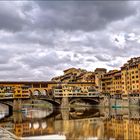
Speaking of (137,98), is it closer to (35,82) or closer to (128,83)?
(128,83)

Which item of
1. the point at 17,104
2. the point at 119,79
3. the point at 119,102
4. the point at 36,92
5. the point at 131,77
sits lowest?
the point at 17,104

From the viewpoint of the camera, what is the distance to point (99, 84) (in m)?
134

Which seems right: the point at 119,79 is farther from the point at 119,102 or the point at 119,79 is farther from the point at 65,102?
the point at 65,102

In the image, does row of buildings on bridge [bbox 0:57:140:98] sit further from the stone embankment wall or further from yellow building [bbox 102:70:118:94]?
the stone embankment wall

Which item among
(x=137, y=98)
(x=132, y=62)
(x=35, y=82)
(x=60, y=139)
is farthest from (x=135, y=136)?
(x=35, y=82)

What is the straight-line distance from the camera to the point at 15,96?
107 meters

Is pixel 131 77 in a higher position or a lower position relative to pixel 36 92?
higher

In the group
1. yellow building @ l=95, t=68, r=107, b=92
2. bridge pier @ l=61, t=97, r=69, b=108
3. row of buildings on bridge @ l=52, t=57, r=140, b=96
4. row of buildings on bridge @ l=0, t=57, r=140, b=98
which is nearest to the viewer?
bridge pier @ l=61, t=97, r=69, b=108

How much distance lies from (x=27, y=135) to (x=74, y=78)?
121470 mm

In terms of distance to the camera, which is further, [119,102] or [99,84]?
[99,84]

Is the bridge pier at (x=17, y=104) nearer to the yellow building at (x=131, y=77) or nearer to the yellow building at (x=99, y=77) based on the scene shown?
the yellow building at (x=131, y=77)

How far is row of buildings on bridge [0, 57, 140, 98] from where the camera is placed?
10969 centimetres

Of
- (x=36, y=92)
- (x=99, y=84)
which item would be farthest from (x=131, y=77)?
(x=36, y=92)

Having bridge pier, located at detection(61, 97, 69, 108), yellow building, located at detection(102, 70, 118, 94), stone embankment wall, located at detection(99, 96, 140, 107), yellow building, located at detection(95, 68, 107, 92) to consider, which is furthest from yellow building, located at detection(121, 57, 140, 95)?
bridge pier, located at detection(61, 97, 69, 108)
